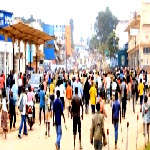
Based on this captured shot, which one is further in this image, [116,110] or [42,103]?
[42,103]

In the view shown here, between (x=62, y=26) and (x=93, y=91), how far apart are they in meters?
111

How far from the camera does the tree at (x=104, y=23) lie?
101m

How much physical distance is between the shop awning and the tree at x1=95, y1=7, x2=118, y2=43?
61868 mm

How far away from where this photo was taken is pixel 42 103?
19.7 metres

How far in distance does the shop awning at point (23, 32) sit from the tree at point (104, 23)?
203 feet

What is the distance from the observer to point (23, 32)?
102 feet

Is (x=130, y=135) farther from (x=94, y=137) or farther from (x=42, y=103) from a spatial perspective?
(x=94, y=137)

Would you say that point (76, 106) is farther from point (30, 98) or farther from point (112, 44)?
point (112, 44)

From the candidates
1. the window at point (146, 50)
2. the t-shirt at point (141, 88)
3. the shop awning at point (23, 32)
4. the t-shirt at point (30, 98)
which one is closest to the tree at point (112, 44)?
the window at point (146, 50)

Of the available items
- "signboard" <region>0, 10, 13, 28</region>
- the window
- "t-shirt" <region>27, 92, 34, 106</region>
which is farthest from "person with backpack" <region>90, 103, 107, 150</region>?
the window

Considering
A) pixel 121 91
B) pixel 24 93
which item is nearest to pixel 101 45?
pixel 121 91

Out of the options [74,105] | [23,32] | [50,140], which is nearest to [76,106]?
[74,105]

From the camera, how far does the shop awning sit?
27.7 meters

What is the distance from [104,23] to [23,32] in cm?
7046
